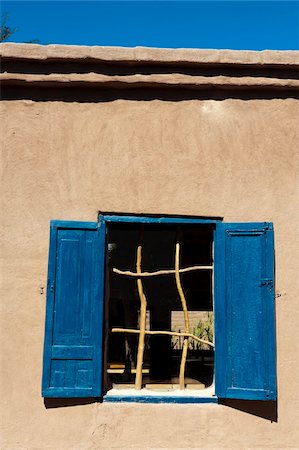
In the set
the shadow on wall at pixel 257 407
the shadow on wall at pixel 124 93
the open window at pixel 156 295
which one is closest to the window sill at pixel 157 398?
the shadow on wall at pixel 257 407

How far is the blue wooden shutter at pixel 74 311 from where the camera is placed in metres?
3.92

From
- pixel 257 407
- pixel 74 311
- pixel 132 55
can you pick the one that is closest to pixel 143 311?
pixel 74 311

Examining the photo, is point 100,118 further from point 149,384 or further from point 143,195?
point 149,384

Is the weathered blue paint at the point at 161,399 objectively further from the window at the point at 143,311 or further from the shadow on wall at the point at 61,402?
the shadow on wall at the point at 61,402

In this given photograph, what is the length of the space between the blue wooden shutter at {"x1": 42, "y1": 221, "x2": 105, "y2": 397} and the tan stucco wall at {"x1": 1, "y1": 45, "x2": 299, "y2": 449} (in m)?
0.13

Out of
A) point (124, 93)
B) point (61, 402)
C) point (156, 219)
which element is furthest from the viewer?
point (124, 93)

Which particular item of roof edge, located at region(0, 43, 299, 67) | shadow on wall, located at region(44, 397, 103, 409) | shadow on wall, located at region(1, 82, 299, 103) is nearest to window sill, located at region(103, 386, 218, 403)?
shadow on wall, located at region(44, 397, 103, 409)

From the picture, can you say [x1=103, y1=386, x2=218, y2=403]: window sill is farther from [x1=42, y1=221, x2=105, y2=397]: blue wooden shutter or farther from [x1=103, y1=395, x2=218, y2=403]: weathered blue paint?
[x1=42, y1=221, x2=105, y2=397]: blue wooden shutter

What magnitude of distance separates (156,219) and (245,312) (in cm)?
106

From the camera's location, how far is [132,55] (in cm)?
427

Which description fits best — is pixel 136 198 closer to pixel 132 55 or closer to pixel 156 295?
pixel 132 55

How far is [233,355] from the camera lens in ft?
13.1

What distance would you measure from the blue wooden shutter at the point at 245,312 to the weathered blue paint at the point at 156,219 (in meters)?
0.15

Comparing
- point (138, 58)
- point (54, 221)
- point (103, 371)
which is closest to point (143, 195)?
point (54, 221)
